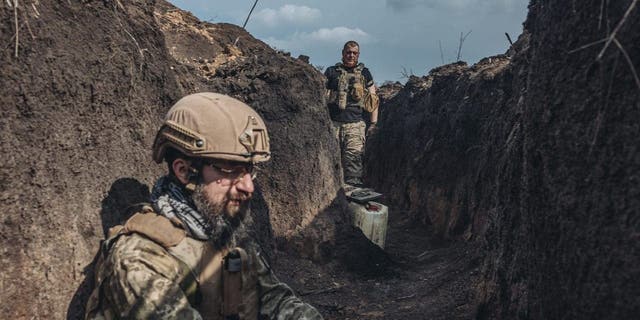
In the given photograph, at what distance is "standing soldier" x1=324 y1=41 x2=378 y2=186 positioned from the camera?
326 inches

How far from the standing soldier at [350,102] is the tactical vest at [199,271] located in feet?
18.3

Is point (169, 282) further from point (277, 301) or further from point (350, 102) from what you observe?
point (350, 102)

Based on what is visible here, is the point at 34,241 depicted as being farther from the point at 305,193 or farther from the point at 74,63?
the point at 305,193

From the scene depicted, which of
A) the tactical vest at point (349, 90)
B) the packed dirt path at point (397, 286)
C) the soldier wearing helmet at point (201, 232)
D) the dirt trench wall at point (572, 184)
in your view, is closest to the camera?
the dirt trench wall at point (572, 184)

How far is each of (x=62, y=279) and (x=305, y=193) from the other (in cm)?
385

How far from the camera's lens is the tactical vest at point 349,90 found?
8234 millimetres

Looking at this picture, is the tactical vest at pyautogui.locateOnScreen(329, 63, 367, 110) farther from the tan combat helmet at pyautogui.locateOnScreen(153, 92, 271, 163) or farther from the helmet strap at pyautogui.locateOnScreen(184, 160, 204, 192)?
the helmet strap at pyautogui.locateOnScreen(184, 160, 204, 192)

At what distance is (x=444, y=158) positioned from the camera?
9688mm

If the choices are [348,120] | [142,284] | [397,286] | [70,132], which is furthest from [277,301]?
[348,120]

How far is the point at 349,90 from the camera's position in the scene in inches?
327

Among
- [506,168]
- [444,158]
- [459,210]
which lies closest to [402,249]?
[459,210]

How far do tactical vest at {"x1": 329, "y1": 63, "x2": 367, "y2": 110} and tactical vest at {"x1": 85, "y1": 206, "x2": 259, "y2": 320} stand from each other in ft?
18.3

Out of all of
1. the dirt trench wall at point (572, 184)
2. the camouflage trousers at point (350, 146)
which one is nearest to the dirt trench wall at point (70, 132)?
the dirt trench wall at point (572, 184)

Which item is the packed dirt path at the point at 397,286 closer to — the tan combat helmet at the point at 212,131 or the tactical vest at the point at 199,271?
the tactical vest at the point at 199,271
